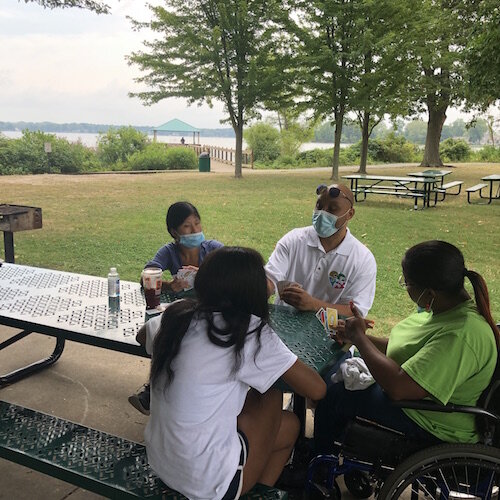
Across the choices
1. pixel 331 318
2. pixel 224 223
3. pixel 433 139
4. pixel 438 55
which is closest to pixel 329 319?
pixel 331 318

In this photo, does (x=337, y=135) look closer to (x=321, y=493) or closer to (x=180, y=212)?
(x=180, y=212)

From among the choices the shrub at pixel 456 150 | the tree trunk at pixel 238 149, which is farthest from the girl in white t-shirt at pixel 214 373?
the shrub at pixel 456 150

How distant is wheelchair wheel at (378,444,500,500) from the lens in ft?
5.51

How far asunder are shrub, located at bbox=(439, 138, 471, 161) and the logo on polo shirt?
2660cm

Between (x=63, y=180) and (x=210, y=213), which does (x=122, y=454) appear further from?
(x=63, y=180)

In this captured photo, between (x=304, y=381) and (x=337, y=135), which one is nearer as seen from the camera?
(x=304, y=381)

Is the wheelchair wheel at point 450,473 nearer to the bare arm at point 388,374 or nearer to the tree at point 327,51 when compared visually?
the bare arm at point 388,374

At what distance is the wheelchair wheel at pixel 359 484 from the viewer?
2.24m

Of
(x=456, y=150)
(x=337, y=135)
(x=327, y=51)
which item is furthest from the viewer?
(x=456, y=150)

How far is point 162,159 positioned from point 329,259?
18522 mm

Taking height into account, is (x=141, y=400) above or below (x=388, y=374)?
below

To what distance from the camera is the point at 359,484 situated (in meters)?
2.26

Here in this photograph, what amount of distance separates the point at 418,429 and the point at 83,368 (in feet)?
7.90

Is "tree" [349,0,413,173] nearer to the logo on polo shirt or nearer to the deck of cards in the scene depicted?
the logo on polo shirt
